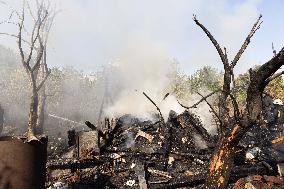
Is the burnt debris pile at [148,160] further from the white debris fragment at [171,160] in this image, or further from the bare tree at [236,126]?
the bare tree at [236,126]

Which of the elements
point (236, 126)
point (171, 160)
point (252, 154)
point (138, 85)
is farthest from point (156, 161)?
point (138, 85)

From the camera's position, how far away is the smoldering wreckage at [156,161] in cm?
850

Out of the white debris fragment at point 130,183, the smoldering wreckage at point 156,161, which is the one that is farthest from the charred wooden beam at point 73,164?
the white debris fragment at point 130,183

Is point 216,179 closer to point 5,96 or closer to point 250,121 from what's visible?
point 250,121

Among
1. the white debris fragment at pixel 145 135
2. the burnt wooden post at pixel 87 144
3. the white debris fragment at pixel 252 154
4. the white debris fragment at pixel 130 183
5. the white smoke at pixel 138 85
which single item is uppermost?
the white smoke at pixel 138 85

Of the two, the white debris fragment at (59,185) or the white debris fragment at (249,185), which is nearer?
the white debris fragment at (249,185)

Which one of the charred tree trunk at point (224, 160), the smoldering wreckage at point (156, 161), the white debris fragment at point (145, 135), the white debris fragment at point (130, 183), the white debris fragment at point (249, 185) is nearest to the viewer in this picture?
the charred tree trunk at point (224, 160)

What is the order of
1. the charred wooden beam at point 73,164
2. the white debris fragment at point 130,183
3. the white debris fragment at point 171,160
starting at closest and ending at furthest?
the white debris fragment at point 130,183
the charred wooden beam at point 73,164
the white debris fragment at point 171,160

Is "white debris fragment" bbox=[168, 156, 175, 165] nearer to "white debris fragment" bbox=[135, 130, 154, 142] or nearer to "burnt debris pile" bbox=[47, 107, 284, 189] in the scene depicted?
"burnt debris pile" bbox=[47, 107, 284, 189]

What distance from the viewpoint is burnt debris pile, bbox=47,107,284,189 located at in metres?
8.91

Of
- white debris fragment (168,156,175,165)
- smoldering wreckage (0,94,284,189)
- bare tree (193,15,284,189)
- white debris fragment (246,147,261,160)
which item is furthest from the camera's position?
white debris fragment (168,156,175,165)

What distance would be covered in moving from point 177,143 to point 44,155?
737 centimetres

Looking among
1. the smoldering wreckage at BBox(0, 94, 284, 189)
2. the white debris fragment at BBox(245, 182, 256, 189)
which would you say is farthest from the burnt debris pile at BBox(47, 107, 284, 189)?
the white debris fragment at BBox(245, 182, 256, 189)

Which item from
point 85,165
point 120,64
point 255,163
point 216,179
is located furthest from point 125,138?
point 120,64
